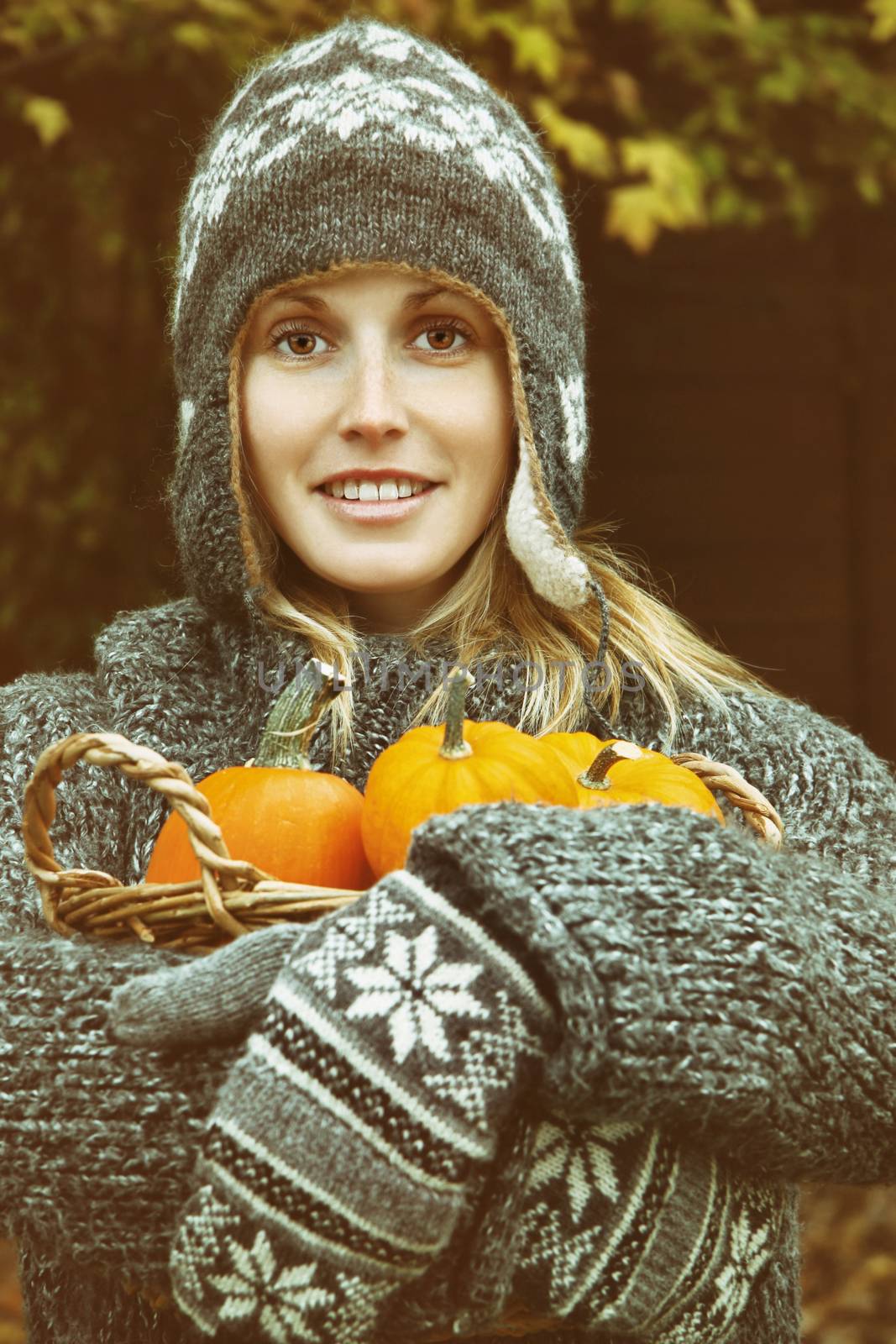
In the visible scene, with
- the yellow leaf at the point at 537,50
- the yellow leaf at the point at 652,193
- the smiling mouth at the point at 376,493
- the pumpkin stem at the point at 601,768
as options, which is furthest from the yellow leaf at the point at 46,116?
the pumpkin stem at the point at 601,768

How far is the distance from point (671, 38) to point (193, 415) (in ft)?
6.75

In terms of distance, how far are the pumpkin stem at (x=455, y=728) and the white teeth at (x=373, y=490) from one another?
1.25 feet

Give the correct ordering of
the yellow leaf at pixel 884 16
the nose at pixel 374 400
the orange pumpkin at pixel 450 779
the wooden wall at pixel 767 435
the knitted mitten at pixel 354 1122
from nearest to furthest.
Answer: the knitted mitten at pixel 354 1122 → the orange pumpkin at pixel 450 779 → the nose at pixel 374 400 → the yellow leaf at pixel 884 16 → the wooden wall at pixel 767 435

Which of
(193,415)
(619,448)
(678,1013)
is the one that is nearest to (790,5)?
(619,448)

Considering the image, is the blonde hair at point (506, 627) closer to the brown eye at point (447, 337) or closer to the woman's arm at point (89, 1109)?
the brown eye at point (447, 337)

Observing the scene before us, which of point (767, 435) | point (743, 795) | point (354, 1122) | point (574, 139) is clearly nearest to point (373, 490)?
point (743, 795)

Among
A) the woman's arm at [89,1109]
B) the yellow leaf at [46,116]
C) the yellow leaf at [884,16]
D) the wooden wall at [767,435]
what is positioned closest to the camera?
the woman's arm at [89,1109]

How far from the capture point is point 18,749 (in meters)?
1.59

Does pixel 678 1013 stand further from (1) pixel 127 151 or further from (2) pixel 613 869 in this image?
(1) pixel 127 151

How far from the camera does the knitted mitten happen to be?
1.06 metres

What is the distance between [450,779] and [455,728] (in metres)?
0.05

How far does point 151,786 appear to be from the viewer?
120 centimetres

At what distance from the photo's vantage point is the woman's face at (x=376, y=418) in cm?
165

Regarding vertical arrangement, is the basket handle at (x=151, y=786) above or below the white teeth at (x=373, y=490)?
below
